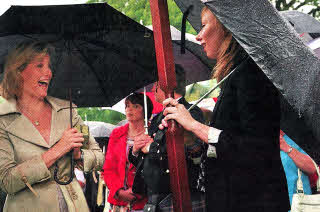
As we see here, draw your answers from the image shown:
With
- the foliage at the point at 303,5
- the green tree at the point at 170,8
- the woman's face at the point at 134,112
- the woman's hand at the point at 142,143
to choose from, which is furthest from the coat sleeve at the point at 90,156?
the foliage at the point at 303,5

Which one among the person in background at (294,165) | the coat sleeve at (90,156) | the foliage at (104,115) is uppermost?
the foliage at (104,115)

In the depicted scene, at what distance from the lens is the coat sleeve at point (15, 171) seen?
3.49 meters

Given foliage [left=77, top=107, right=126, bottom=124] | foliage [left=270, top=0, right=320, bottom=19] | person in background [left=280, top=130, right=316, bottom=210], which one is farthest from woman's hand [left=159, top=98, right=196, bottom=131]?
foliage [left=270, top=0, right=320, bottom=19]

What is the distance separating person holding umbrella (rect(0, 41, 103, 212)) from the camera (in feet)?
11.5

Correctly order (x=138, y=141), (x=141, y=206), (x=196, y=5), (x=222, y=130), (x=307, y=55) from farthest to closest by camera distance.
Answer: (x=141, y=206)
(x=138, y=141)
(x=196, y=5)
(x=222, y=130)
(x=307, y=55)

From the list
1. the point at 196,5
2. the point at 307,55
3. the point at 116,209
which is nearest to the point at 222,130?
the point at 307,55

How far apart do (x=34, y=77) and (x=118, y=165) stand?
245 centimetres

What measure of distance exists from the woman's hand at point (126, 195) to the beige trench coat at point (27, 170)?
6.56ft

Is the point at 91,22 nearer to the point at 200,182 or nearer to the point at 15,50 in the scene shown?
the point at 15,50

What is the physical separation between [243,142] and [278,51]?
1.86 ft

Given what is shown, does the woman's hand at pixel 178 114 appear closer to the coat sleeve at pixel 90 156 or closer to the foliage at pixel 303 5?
the coat sleeve at pixel 90 156

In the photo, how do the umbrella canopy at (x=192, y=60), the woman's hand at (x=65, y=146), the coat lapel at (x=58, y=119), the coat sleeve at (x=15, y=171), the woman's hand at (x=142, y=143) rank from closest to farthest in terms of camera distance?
the coat sleeve at (x=15, y=171)
the woman's hand at (x=65, y=146)
the coat lapel at (x=58, y=119)
the woman's hand at (x=142, y=143)
the umbrella canopy at (x=192, y=60)

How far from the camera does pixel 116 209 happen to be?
19.4 ft

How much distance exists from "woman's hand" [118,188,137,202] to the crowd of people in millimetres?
716
